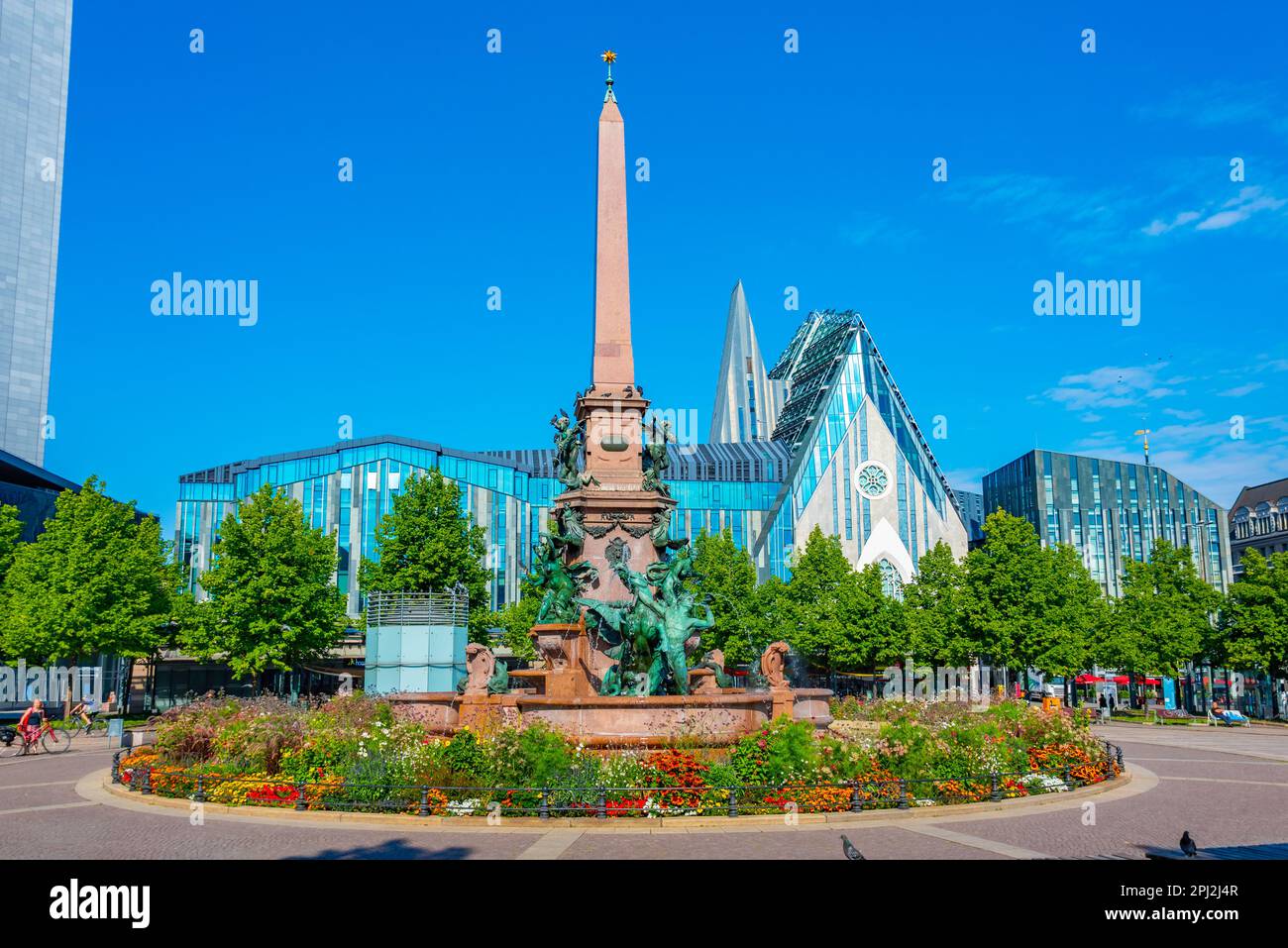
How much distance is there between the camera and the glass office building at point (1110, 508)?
389ft

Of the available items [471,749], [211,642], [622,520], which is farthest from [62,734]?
[471,749]

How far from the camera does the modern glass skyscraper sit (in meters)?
106

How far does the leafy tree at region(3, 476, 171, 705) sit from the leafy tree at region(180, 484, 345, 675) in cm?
246

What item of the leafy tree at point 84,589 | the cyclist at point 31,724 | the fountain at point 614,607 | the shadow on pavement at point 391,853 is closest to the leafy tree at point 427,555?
the leafy tree at point 84,589

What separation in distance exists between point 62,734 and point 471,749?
87.2 ft

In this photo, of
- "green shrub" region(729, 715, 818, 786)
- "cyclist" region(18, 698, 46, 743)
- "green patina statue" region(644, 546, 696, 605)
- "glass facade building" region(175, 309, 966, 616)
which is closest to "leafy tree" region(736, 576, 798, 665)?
"glass facade building" region(175, 309, 966, 616)

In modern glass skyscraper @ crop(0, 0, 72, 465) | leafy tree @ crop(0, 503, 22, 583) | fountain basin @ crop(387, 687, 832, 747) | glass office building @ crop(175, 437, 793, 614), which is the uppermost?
modern glass skyscraper @ crop(0, 0, 72, 465)

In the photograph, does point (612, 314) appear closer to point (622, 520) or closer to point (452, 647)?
point (622, 520)

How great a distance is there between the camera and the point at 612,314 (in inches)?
1220

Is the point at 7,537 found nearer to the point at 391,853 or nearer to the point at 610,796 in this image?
the point at 610,796

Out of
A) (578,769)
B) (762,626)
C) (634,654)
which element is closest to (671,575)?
(634,654)

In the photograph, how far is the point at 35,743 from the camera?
3048 centimetres

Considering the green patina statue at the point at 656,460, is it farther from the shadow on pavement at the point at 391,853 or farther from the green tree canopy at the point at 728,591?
the green tree canopy at the point at 728,591

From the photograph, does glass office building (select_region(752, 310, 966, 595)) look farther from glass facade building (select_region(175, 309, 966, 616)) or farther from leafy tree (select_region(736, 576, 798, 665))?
leafy tree (select_region(736, 576, 798, 665))
